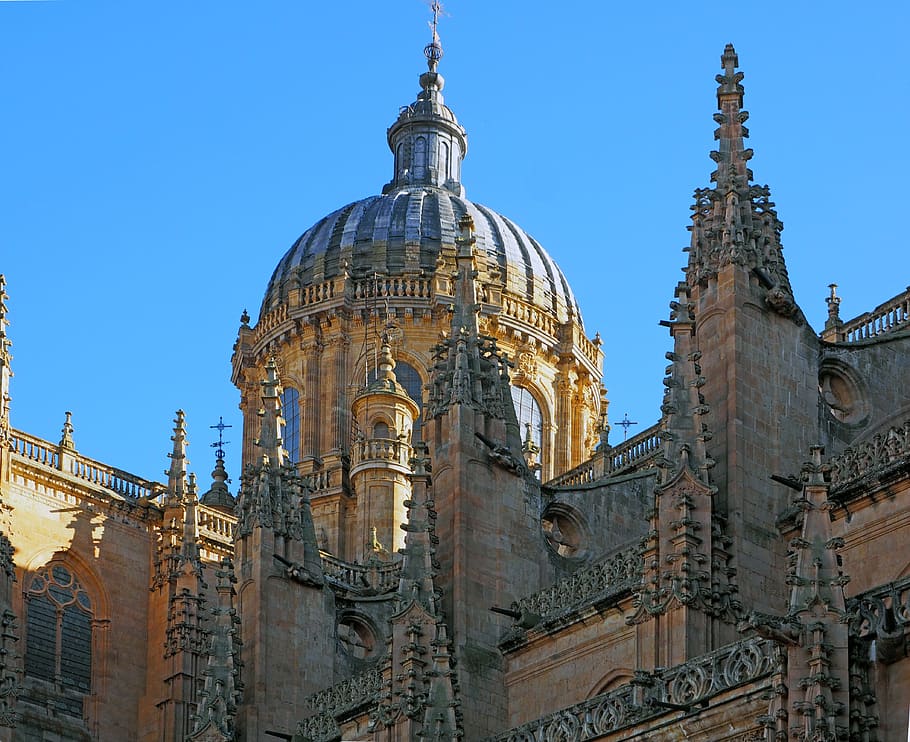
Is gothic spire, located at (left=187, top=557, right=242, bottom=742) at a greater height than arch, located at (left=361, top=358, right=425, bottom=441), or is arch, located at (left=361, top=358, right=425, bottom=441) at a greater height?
arch, located at (left=361, top=358, right=425, bottom=441)

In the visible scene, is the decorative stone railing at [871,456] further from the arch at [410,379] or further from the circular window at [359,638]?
the arch at [410,379]

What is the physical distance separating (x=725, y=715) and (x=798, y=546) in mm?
2756

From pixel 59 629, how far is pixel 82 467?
401 cm

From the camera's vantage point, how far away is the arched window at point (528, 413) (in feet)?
232

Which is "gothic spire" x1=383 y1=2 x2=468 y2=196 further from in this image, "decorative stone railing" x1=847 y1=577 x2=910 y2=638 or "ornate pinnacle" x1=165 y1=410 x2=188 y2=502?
"decorative stone railing" x1=847 y1=577 x2=910 y2=638

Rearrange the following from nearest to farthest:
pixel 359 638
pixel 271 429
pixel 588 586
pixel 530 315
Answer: pixel 588 586, pixel 271 429, pixel 359 638, pixel 530 315

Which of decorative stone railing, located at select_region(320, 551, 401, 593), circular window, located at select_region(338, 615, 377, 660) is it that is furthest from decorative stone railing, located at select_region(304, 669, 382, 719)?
decorative stone railing, located at select_region(320, 551, 401, 593)

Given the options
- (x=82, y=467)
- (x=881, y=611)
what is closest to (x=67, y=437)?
(x=82, y=467)

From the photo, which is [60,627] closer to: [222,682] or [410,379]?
[222,682]

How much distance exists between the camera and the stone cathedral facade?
31781 mm

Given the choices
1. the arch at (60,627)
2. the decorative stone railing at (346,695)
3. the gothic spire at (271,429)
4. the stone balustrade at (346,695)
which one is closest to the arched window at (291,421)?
the arch at (60,627)

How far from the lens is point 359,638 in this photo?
168 ft

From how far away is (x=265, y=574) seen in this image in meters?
47.9

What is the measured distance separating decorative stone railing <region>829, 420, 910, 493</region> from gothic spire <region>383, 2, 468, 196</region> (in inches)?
1549
